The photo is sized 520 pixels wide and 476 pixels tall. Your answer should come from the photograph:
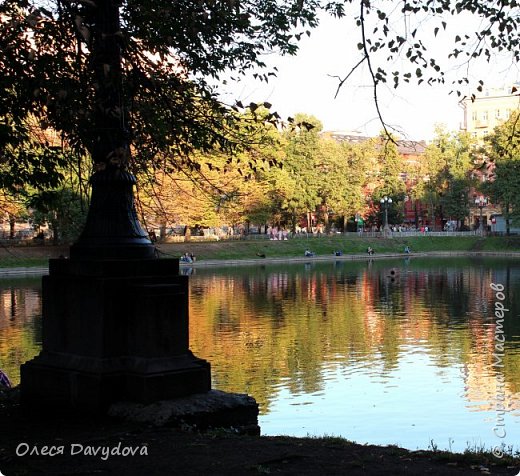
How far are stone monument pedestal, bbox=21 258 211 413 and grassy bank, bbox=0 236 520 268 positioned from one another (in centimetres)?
4563

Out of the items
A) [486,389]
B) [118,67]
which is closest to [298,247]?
[486,389]

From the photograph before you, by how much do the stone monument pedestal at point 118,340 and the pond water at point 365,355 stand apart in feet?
14.1

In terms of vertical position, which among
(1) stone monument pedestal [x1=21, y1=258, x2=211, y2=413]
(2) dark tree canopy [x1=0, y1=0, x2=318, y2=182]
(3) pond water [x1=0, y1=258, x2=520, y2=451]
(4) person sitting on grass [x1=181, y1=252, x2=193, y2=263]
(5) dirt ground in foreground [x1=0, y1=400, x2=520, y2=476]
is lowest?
(3) pond water [x1=0, y1=258, x2=520, y2=451]

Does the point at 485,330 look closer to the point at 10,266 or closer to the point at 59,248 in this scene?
the point at 10,266

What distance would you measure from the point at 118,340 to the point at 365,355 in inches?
467

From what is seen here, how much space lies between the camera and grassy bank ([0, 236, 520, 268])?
181ft

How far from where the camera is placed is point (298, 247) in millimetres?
74250

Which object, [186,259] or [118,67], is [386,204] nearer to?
[186,259]

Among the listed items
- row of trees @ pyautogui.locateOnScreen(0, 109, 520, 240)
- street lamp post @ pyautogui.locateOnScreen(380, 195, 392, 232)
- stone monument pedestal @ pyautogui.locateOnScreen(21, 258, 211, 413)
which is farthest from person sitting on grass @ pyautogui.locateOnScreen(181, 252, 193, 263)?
stone monument pedestal @ pyautogui.locateOnScreen(21, 258, 211, 413)

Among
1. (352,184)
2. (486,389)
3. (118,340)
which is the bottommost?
(486,389)

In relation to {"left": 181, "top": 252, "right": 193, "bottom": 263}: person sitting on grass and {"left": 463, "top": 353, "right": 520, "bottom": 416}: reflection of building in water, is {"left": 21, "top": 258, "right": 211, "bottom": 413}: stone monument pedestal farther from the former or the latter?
{"left": 181, "top": 252, "right": 193, "bottom": 263}: person sitting on grass

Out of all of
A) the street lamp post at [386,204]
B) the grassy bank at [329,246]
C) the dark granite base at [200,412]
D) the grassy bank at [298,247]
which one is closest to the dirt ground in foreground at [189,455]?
the dark granite base at [200,412]

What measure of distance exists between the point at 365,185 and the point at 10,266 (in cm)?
5319

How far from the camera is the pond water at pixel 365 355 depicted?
494 inches
